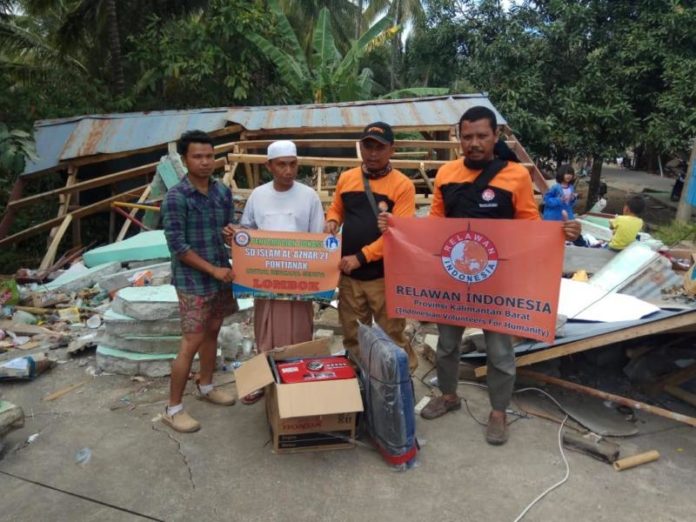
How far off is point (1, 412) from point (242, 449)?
1460 millimetres

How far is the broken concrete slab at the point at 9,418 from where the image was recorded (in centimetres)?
305

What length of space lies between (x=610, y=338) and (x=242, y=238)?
2546 millimetres

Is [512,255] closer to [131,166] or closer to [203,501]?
[203,501]

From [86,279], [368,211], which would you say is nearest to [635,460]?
[368,211]

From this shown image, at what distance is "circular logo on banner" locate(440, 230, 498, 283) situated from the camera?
3061 millimetres

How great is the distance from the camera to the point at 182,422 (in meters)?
→ 3.34

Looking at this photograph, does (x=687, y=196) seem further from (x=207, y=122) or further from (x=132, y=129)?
(x=132, y=129)

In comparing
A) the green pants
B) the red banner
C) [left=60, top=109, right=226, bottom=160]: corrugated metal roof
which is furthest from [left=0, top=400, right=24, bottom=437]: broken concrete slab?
[left=60, top=109, right=226, bottom=160]: corrugated metal roof

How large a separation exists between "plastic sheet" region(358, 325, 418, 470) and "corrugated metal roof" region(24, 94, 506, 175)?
649cm

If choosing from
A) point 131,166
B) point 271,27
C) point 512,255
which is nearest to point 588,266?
point 512,255

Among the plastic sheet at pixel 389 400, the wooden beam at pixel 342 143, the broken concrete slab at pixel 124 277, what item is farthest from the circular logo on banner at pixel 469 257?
the wooden beam at pixel 342 143

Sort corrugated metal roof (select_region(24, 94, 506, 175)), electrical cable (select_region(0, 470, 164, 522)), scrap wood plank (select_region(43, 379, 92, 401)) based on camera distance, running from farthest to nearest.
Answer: corrugated metal roof (select_region(24, 94, 506, 175))
scrap wood plank (select_region(43, 379, 92, 401))
electrical cable (select_region(0, 470, 164, 522))

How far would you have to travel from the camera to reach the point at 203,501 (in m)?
2.71

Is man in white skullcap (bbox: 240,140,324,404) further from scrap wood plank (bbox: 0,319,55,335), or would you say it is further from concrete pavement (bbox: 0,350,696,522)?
scrap wood plank (bbox: 0,319,55,335)
